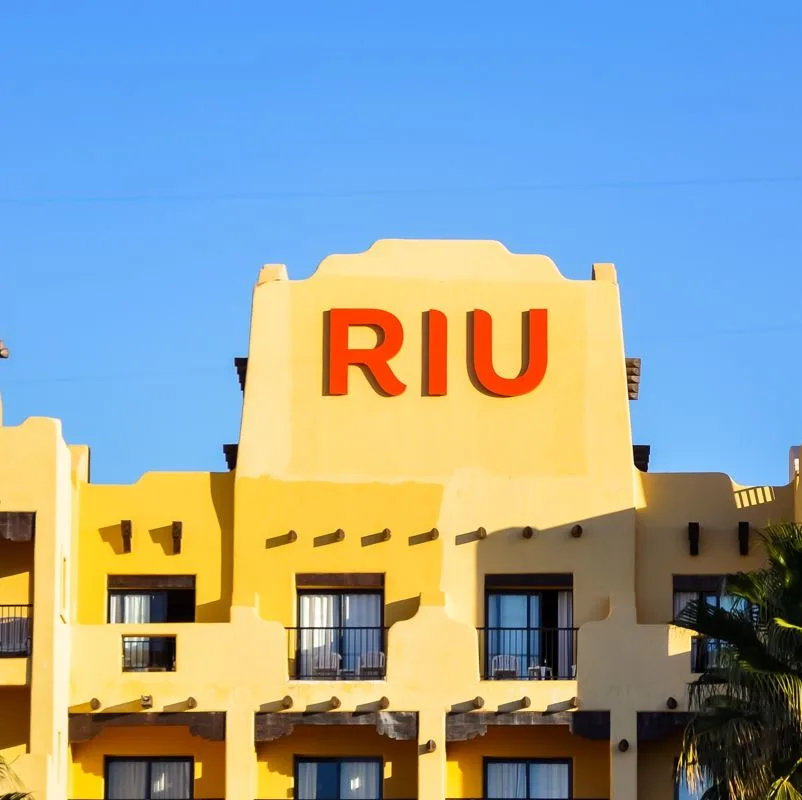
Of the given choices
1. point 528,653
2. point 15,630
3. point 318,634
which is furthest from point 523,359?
point 15,630

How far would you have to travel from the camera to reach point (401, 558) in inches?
2189

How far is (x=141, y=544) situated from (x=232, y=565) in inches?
81.0

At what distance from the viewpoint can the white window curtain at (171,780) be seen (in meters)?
55.0

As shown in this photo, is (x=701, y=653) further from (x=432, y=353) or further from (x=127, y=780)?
(x=127, y=780)

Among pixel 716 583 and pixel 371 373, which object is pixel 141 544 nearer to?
pixel 371 373

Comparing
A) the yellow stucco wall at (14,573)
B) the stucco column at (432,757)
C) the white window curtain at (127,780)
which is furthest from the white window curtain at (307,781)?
the yellow stucco wall at (14,573)

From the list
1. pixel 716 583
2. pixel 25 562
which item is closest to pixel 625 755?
pixel 716 583

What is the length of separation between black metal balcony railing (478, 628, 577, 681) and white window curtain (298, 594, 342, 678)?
317 cm

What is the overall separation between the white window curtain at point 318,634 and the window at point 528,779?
4082mm

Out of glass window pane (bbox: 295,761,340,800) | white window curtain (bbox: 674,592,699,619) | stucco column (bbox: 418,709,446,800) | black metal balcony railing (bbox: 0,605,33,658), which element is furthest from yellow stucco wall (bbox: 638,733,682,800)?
black metal balcony railing (bbox: 0,605,33,658)

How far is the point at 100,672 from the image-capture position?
178ft

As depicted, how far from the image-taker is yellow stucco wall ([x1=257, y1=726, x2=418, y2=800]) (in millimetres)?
54781

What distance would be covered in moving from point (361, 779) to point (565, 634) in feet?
17.7

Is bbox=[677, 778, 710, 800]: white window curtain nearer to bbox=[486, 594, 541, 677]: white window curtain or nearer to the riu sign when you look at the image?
bbox=[486, 594, 541, 677]: white window curtain
